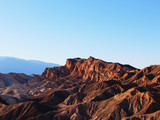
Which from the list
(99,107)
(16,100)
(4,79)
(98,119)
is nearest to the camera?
(98,119)

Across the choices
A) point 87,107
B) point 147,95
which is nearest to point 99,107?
point 87,107

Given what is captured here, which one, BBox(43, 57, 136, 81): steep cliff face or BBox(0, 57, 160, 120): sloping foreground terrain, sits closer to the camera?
BBox(0, 57, 160, 120): sloping foreground terrain

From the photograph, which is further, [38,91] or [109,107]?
[38,91]

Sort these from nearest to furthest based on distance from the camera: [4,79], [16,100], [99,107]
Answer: [99,107] → [16,100] → [4,79]

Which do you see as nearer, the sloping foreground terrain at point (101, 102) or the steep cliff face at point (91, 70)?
the sloping foreground terrain at point (101, 102)

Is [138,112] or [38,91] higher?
[138,112]

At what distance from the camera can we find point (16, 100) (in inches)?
3743

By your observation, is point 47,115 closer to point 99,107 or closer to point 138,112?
point 99,107

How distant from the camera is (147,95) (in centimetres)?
6919

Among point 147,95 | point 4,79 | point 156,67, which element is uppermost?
point 156,67

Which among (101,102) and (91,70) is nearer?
(101,102)

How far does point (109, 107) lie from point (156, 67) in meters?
61.0

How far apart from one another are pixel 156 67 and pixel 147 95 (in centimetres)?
5402

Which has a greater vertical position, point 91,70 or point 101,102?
point 91,70
